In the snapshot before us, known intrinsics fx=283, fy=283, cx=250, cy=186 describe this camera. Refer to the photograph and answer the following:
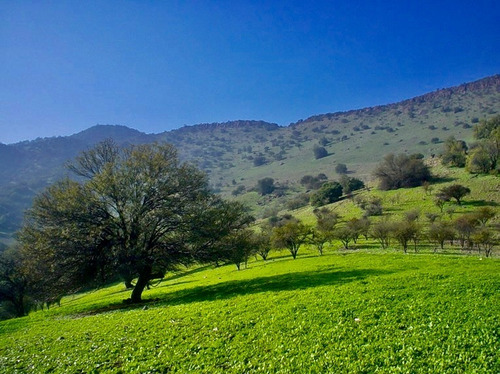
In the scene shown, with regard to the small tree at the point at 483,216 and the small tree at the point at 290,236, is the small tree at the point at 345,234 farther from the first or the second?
the small tree at the point at 483,216

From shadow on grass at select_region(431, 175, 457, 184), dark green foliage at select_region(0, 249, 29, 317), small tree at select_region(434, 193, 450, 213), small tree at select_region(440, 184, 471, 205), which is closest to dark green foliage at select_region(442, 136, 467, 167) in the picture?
shadow on grass at select_region(431, 175, 457, 184)

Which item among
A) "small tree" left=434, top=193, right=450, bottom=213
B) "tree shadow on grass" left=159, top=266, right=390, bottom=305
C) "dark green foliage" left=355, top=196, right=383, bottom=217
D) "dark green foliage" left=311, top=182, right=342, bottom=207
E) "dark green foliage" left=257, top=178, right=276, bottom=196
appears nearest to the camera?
"tree shadow on grass" left=159, top=266, right=390, bottom=305

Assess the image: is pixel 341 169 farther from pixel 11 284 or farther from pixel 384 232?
pixel 11 284

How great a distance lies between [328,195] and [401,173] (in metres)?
29.1

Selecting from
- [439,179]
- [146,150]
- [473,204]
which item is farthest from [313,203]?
[146,150]

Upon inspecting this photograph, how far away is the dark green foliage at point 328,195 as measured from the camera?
399 ft

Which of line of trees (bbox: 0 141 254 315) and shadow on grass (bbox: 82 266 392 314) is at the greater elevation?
line of trees (bbox: 0 141 254 315)

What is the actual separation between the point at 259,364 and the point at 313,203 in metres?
121

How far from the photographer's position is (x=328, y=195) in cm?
12212

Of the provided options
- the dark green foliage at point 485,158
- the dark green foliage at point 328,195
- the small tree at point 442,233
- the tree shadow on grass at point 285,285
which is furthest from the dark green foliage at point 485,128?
the tree shadow on grass at point 285,285

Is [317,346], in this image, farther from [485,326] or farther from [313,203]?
[313,203]

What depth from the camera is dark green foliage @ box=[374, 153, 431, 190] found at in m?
105

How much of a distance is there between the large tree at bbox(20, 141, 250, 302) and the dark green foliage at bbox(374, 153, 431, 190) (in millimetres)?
97533

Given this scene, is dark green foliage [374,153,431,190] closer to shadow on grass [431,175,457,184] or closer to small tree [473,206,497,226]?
shadow on grass [431,175,457,184]
